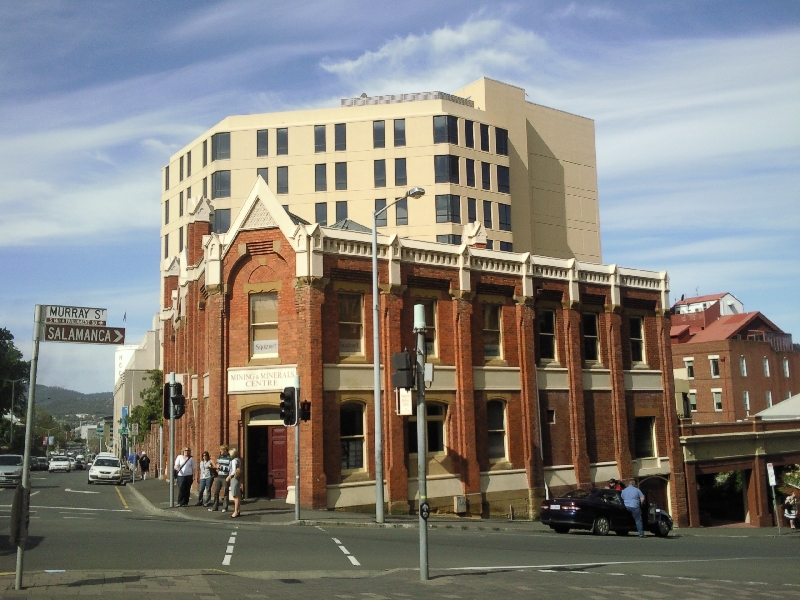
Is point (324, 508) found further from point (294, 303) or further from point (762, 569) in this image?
point (762, 569)

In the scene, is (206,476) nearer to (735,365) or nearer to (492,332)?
(492,332)

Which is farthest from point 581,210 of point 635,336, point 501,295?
point 501,295

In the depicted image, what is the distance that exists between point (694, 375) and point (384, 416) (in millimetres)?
52412

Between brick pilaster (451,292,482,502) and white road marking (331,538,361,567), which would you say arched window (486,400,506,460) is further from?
white road marking (331,538,361,567)

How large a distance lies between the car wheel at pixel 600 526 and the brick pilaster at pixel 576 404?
28.4ft

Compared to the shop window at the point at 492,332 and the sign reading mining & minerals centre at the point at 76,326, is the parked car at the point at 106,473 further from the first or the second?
the sign reading mining & minerals centre at the point at 76,326

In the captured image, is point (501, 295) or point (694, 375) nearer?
point (501, 295)

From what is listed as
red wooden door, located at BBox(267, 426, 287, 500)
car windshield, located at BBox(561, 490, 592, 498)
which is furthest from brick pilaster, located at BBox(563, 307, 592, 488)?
red wooden door, located at BBox(267, 426, 287, 500)

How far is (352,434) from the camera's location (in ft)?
90.3

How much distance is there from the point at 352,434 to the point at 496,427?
6.42 m

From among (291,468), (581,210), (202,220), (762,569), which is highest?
(581,210)

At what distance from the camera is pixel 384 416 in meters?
27.8

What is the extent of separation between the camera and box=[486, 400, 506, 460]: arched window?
31047mm

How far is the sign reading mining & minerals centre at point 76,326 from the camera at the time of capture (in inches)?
445
